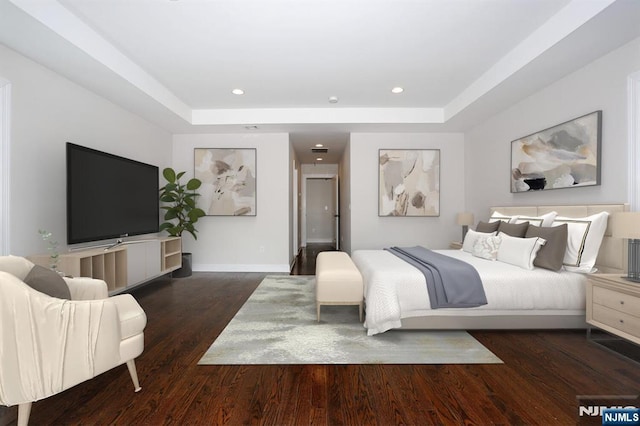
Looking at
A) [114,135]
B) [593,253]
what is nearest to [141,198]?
[114,135]

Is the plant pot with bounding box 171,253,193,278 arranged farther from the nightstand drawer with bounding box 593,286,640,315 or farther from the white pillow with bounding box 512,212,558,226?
the nightstand drawer with bounding box 593,286,640,315

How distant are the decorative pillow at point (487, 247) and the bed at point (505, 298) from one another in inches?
19.1

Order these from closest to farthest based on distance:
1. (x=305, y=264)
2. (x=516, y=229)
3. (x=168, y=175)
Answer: (x=516, y=229), (x=168, y=175), (x=305, y=264)

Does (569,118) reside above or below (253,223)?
above

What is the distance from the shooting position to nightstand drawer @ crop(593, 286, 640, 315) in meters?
2.02

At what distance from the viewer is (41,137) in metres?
2.78

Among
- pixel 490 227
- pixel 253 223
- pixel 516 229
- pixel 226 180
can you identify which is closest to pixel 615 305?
pixel 516 229

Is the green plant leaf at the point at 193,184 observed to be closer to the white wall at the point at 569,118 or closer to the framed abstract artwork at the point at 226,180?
the framed abstract artwork at the point at 226,180

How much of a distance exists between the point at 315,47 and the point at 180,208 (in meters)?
3.35

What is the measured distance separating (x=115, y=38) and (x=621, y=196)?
16.2 ft

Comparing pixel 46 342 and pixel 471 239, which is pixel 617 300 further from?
pixel 46 342

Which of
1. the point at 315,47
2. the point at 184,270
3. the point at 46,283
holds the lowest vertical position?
the point at 184,270

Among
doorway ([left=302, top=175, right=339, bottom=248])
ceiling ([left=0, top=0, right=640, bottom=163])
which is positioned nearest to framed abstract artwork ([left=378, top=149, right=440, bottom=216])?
ceiling ([left=0, top=0, right=640, bottom=163])

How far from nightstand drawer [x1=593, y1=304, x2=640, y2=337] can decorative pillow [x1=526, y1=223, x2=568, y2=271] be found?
1.35 feet
